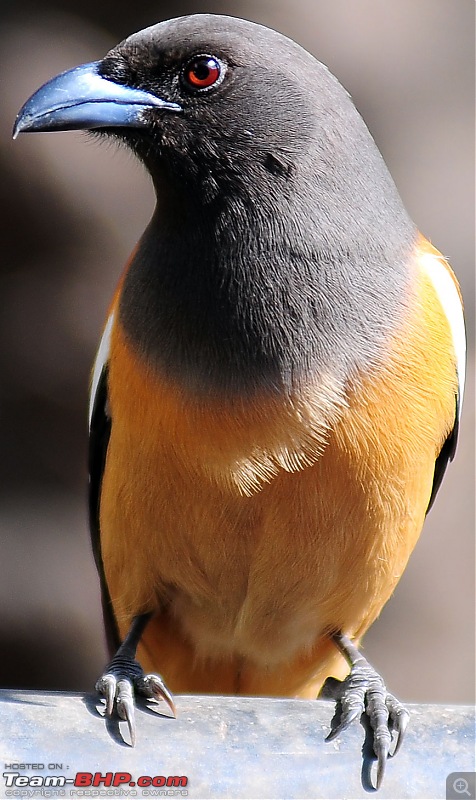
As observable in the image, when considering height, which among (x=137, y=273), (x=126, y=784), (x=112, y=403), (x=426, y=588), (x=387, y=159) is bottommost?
(x=426, y=588)

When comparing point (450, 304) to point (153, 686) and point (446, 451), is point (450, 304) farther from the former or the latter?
point (153, 686)

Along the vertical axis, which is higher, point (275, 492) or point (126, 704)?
point (275, 492)

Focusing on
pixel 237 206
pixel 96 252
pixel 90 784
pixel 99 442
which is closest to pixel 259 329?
pixel 237 206

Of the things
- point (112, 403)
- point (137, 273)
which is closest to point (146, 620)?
point (112, 403)

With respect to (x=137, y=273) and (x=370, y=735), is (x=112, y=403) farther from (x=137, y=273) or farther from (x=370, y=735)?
(x=370, y=735)

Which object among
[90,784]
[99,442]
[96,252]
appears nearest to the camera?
[90,784]

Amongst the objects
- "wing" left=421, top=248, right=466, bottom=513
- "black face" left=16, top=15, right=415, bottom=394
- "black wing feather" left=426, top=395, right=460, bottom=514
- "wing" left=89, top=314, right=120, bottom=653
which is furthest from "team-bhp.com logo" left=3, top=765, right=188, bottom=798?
"wing" left=421, top=248, right=466, bottom=513
